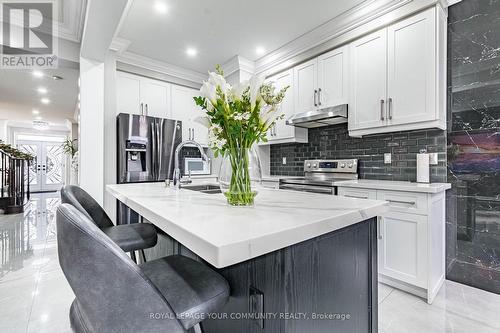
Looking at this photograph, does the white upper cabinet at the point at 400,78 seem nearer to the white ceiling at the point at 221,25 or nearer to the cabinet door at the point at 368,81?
the cabinet door at the point at 368,81

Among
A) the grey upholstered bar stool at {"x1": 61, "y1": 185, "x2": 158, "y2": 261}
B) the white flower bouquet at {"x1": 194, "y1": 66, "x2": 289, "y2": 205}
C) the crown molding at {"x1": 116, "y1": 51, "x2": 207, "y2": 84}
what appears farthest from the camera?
the crown molding at {"x1": 116, "y1": 51, "x2": 207, "y2": 84}

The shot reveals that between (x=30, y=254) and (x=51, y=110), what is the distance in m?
6.09

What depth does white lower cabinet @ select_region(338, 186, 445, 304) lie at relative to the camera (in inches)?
77.0

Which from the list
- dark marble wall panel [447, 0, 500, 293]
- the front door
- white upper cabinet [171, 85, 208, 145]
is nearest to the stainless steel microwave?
white upper cabinet [171, 85, 208, 145]

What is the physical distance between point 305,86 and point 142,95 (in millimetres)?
2473

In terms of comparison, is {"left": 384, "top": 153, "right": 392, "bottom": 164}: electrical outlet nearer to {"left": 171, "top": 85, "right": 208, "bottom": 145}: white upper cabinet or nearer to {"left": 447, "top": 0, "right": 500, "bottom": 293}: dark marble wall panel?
{"left": 447, "top": 0, "right": 500, "bottom": 293}: dark marble wall panel

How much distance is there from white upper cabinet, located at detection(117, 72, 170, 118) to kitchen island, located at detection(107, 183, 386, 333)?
3.09 metres

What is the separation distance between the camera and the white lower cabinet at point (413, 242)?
1.96m

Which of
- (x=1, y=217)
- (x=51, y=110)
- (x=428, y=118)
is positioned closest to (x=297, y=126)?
(x=428, y=118)

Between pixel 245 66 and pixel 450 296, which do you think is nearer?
pixel 450 296

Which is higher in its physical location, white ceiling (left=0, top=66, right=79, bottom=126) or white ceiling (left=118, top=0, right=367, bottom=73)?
white ceiling (left=118, top=0, right=367, bottom=73)

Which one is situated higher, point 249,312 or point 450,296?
point 249,312

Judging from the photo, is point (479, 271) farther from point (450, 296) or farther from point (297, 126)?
point (297, 126)

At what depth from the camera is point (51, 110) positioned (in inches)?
285
